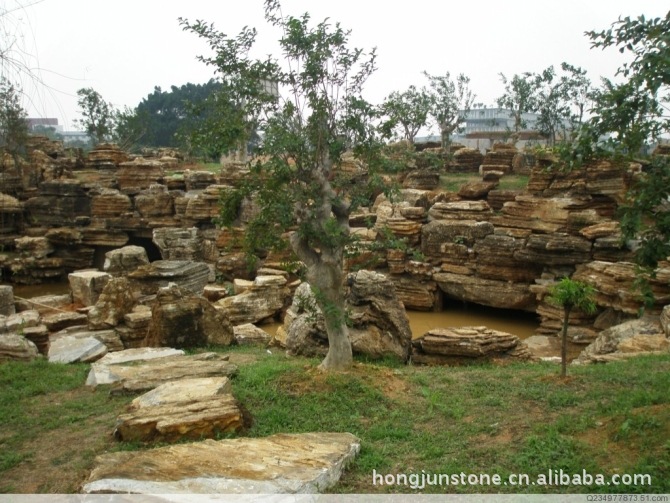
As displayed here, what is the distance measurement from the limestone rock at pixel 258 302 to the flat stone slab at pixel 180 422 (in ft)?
30.0

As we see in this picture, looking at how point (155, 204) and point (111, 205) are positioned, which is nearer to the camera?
point (155, 204)

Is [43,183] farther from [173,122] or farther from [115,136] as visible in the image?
[173,122]

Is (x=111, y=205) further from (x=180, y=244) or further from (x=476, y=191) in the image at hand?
(x=476, y=191)

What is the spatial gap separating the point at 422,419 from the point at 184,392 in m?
2.33

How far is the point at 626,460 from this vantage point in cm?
439

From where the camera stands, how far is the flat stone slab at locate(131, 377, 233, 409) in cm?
573

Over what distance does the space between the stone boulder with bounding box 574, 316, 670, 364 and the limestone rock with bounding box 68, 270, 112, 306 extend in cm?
1136

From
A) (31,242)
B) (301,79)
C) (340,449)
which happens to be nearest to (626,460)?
(340,449)

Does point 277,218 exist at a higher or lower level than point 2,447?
higher

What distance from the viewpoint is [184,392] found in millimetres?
5879

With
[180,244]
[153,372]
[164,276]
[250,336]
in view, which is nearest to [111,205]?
[180,244]

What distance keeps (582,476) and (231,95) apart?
525cm

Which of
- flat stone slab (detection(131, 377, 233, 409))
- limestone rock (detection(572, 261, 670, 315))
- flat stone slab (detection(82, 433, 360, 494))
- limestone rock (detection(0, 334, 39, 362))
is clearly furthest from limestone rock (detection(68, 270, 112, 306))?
limestone rock (detection(572, 261, 670, 315))

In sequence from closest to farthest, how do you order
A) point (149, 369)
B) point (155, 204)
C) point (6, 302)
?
1. point (149, 369)
2. point (6, 302)
3. point (155, 204)
